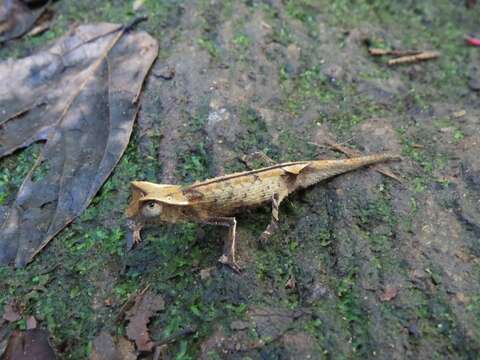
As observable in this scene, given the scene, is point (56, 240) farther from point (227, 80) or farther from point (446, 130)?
point (446, 130)

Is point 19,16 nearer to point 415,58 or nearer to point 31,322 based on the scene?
point 31,322

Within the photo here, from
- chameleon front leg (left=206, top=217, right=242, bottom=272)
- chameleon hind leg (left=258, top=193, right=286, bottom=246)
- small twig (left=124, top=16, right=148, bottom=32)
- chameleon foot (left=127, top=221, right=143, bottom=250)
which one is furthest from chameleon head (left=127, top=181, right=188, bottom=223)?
small twig (left=124, top=16, right=148, bottom=32)

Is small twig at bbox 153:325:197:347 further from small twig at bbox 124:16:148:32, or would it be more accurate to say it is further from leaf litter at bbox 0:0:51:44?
leaf litter at bbox 0:0:51:44

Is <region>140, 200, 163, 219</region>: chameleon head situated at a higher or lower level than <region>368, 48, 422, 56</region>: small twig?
higher

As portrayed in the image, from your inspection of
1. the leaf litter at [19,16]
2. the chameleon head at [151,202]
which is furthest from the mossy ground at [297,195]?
the chameleon head at [151,202]

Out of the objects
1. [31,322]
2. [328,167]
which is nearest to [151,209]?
[31,322]

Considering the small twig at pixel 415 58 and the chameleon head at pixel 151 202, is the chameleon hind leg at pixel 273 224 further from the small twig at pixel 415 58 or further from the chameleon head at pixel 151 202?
the small twig at pixel 415 58

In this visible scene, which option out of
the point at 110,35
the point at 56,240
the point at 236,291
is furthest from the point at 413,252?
the point at 110,35
